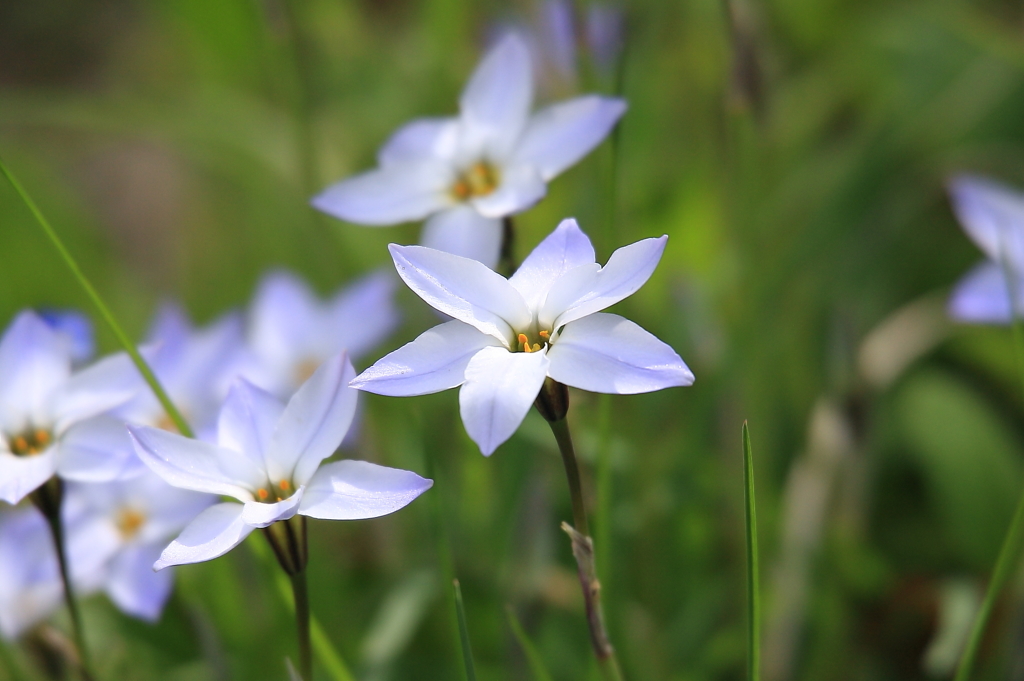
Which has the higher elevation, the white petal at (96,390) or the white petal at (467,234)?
the white petal at (467,234)

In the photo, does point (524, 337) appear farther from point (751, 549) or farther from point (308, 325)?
point (308, 325)

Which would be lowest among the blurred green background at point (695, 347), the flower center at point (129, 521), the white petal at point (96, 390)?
the blurred green background at point (695, 347)

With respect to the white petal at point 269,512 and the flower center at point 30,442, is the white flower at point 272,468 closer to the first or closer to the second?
the white petal at point 269,512

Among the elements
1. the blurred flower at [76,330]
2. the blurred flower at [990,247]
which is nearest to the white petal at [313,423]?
the blurred flower at [76,330]

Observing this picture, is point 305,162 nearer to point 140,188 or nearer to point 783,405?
point 783,405

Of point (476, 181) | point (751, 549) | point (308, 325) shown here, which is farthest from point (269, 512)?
point (308, 325)

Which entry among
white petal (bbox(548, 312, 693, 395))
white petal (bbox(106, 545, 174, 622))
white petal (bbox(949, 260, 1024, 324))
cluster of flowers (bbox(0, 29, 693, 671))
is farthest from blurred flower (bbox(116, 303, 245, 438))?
white petal (bbox(949, 260, 1024, 324))
